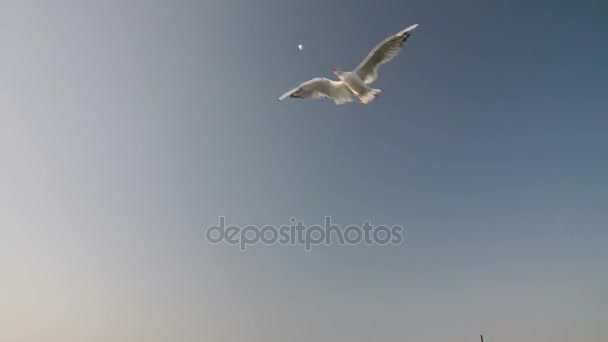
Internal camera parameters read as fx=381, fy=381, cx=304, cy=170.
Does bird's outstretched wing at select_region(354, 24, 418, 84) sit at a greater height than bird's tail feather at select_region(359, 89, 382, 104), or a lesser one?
greater

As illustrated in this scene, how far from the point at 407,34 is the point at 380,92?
2.72 metres

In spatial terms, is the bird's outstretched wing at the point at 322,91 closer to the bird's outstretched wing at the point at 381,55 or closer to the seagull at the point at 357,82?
the seagull at the point at 357,82

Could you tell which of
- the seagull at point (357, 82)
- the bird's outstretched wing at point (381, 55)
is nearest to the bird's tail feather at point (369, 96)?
the seagull at point (357, 82)

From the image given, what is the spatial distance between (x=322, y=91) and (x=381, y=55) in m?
3.22

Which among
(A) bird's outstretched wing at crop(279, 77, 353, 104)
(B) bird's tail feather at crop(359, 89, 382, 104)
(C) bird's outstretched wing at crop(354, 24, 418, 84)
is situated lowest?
(B) bird's tail feather at crop(359, 89, 382, 104)

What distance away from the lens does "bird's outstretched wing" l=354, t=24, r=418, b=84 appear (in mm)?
16906

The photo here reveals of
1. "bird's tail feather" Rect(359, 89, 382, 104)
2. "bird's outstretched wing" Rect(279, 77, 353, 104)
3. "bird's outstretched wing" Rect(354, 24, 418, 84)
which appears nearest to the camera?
"bird's outstretched wing" Rect(354, 24, 418, 84)

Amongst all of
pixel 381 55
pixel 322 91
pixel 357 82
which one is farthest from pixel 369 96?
pixel 322 91

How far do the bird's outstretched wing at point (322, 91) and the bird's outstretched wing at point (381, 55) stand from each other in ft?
3.62

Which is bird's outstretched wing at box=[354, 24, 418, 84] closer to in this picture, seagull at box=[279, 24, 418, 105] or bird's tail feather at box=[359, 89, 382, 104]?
seagull at box=[279, 24, 418, 105]

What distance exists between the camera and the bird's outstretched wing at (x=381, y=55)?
16.9 meters

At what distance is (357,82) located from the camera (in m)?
18.0

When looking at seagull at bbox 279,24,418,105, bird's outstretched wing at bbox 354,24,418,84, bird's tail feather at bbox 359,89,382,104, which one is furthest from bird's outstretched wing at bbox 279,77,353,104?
bird's outstretched wing at bbox 354,24,418,84

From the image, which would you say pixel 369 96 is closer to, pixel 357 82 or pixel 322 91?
pixel 357 82
